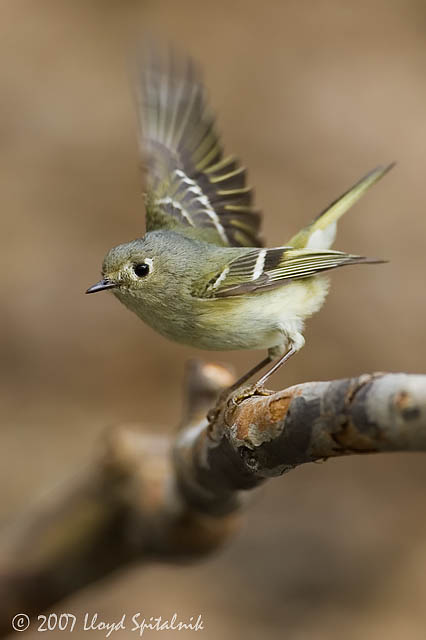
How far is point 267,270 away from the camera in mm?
2998

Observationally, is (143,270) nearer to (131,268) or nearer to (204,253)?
(131,268)

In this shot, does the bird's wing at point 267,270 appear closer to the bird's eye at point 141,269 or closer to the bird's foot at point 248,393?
the bird's eye at point 141,269

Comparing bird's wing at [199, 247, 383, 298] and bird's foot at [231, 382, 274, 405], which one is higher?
bird's wing at [199, 247, 383, 298]

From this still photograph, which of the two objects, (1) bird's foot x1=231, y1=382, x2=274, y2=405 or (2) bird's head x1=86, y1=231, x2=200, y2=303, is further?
(2) bird's head x1=86, y1=231, x2=200, y2=303

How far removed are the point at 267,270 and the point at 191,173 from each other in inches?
25.6

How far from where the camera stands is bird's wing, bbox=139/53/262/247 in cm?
338

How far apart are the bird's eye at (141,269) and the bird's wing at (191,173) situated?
1.35 feet

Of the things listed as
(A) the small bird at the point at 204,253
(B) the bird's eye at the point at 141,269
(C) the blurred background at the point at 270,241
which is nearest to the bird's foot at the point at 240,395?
(A) the small bird at the point at 204,253
